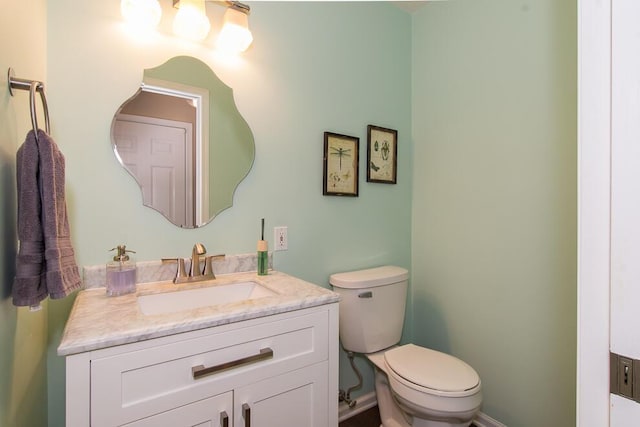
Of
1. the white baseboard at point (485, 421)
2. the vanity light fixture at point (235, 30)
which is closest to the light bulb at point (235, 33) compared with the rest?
the vanity light fixture at point (235, 30)

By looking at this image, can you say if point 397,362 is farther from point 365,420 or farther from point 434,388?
point 365,420

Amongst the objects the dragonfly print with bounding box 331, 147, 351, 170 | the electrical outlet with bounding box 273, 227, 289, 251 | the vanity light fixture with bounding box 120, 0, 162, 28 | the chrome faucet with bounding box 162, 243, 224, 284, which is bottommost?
the chrome faucet with bounding box 162, 243, 224, 284

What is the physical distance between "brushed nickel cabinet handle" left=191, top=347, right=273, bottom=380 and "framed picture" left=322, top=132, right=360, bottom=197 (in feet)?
3.07

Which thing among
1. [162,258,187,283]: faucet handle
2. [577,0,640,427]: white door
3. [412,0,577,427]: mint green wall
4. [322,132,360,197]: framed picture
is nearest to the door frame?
[577,0,640,427]: white door

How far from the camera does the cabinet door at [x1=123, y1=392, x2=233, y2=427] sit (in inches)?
30.9

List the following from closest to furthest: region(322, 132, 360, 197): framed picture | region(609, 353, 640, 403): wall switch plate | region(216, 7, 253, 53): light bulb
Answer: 1. region(609, 353, 640, 403): wall switch plate
2. region(216, 7, 253, 53): light bulb
3. region(322, 132, 360, 197): framed picture

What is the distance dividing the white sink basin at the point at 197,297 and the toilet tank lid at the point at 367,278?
476mm

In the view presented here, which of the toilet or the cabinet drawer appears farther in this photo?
the toilet

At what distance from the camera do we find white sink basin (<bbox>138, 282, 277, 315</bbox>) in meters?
1.11

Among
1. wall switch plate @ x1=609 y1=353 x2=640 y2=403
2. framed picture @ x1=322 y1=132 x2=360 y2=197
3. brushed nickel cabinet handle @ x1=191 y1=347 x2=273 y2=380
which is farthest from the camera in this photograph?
framed picture @ x1=322 y1=132 x2=360 y2=197

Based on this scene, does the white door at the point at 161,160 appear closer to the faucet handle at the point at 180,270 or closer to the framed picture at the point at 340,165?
the faucet handle at the point at 180,270

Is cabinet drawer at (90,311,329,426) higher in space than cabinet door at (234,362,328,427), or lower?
higher

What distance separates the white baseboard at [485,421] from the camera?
1.60m

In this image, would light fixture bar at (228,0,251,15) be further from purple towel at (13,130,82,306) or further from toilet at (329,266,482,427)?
toilet at (329,266,482,427)
